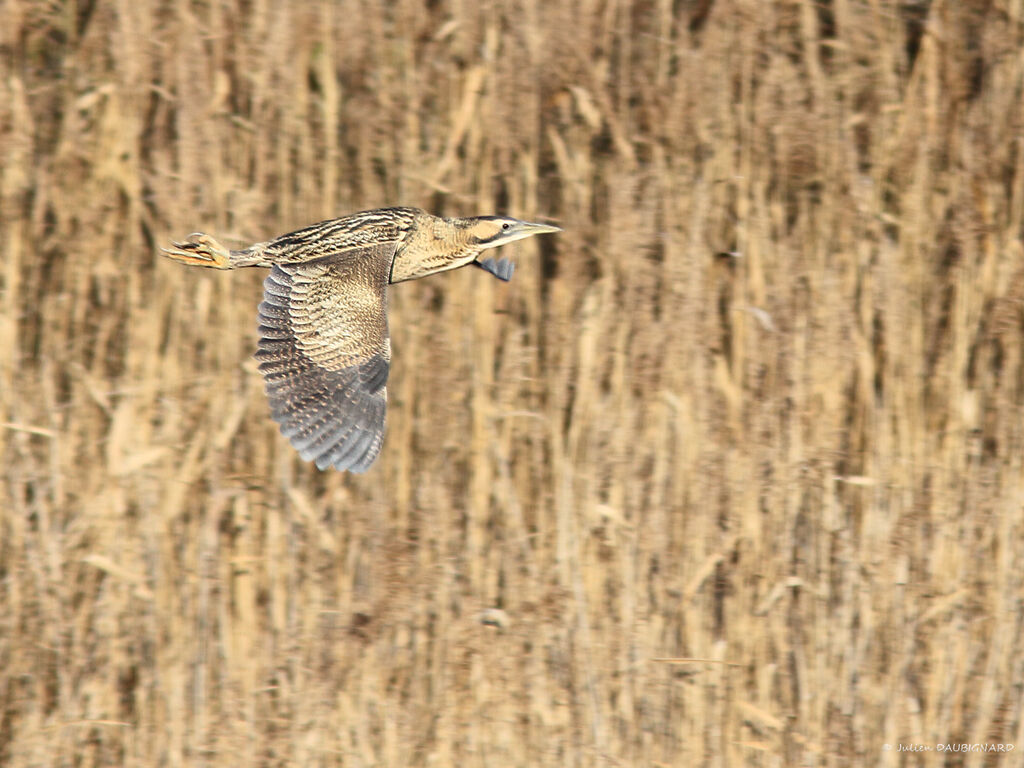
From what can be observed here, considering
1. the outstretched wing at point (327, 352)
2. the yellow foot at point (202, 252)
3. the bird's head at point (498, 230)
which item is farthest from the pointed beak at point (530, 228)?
the yellow foot at point (202, 252)

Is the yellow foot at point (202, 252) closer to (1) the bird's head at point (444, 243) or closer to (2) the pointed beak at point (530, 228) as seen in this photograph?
(1) the bird's head at point (444, 243)

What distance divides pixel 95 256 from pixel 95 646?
101 cm

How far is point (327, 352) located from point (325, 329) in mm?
54

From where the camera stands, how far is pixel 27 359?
149 inches


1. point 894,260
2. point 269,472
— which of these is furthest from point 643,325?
point 269,472

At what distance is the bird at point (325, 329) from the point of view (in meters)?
3.41

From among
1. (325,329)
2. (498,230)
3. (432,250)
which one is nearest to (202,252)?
(325,329)

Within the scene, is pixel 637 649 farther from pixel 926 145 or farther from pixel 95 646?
pixel 926 145

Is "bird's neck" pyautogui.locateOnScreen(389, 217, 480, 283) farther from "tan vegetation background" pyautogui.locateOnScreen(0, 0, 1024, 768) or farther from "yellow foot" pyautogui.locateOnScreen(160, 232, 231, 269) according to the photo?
"yellow foot" pyautogui.locateOnScreen(160, 232, 231, 269)

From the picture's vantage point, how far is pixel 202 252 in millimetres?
3582

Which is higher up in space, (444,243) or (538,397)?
(444,243)

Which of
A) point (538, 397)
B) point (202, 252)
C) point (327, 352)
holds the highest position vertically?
point (202, 252)

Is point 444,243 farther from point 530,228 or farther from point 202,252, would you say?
point 202,252

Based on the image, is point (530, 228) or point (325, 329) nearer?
point (325, 329)
